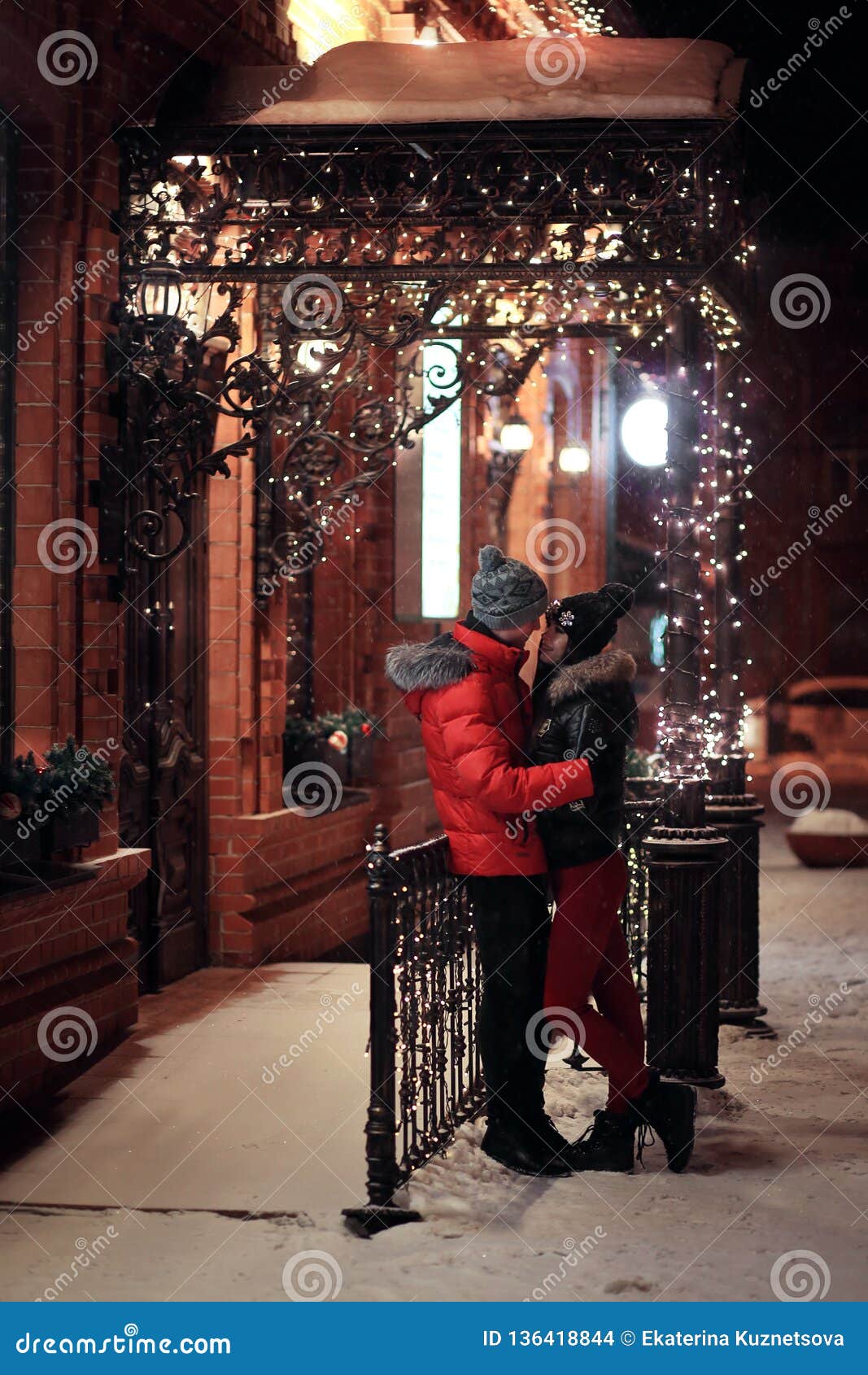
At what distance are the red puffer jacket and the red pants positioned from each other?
5.9 inches

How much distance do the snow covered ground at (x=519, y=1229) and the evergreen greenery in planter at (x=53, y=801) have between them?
1.07 metres

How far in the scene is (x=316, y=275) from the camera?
738cm

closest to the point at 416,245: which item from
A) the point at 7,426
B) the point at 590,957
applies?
the point at 7,426

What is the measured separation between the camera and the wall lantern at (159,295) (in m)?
7.54

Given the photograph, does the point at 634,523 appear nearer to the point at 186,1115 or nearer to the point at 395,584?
the point at 395,584

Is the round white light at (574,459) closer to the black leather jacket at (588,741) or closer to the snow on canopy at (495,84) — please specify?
the snow on canopy at (495,84)

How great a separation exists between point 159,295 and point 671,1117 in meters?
→ 4.12

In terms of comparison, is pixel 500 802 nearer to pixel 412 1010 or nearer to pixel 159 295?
pixel 412 1010

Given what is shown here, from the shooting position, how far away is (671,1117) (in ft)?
19.8

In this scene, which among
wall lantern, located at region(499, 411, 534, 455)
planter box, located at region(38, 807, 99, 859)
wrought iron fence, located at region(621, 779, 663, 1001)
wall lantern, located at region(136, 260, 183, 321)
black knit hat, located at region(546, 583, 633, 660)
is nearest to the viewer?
black knit hat, located at region(546, 583, 633, 660)

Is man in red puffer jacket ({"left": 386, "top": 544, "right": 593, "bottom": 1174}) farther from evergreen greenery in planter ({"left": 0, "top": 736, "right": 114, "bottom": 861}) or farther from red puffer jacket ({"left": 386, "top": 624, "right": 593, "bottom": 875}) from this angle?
evergreen greenery in planter ({"left": 0, "top": 736, "right": 114, "bottom": 861})

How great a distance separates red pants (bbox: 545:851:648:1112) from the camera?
5.87m

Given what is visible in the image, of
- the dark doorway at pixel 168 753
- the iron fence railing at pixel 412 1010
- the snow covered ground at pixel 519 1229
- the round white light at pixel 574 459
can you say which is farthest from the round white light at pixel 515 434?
the iron fence railing at pixel 412 1010

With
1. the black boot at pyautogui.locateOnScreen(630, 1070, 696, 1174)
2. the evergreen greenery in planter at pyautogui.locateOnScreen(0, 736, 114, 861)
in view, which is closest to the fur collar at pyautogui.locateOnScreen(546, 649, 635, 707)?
the black boot at pyautogui.locateOnScreen(630, 1070, 696, 1174)
